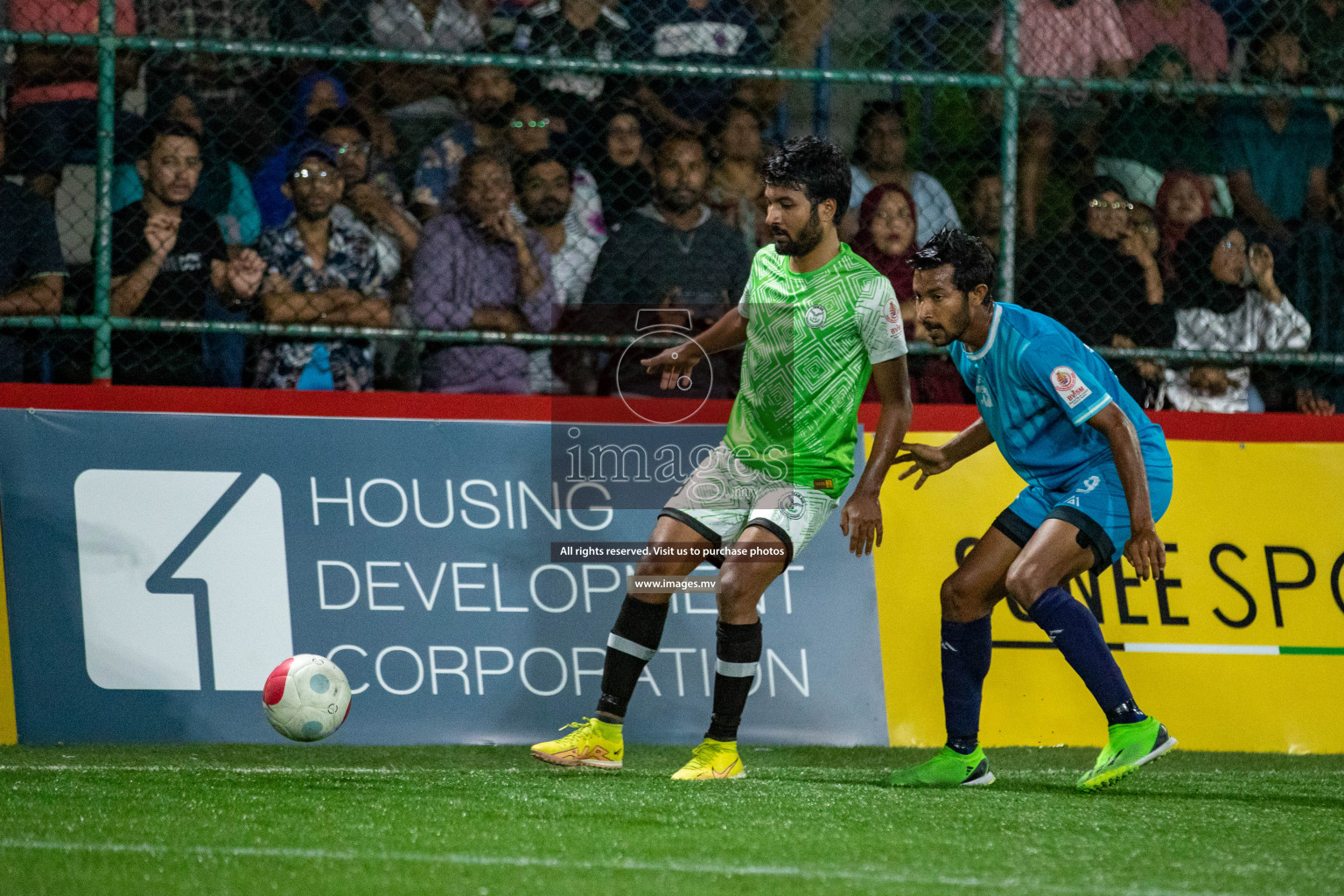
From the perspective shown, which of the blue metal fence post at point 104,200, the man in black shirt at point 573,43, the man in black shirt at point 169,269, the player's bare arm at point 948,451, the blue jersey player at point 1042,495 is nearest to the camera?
the blue jersey player at point 1042,495

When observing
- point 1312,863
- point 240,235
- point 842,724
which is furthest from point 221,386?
point 1312,863

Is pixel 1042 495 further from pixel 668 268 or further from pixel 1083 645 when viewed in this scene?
pixel 668 268

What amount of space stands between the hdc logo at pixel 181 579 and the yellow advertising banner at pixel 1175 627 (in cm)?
247

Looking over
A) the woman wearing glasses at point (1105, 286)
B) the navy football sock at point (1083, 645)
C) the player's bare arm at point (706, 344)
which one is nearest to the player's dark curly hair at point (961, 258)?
the player's bare arm at point (706, 344)

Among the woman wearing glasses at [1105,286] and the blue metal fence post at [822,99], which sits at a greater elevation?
the blue metal fence post at [822,99]

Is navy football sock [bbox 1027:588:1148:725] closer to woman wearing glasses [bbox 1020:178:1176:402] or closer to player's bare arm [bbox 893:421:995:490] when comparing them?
player's bare arm [bbox 893:421:995:490]

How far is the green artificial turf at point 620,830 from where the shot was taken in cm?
321

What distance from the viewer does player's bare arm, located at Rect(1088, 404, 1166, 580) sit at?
4562 mm

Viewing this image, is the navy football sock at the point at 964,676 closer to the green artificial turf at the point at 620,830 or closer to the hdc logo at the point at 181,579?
the green artificial turf at the point at 620,830

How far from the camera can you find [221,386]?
6082 millimetres

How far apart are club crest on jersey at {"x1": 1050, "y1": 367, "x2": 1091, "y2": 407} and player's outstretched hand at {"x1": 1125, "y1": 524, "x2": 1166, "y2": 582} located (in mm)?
454

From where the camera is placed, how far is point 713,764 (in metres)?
4.80

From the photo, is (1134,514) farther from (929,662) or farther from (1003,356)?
(929,662)

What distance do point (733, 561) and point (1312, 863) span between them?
1.97 metres
